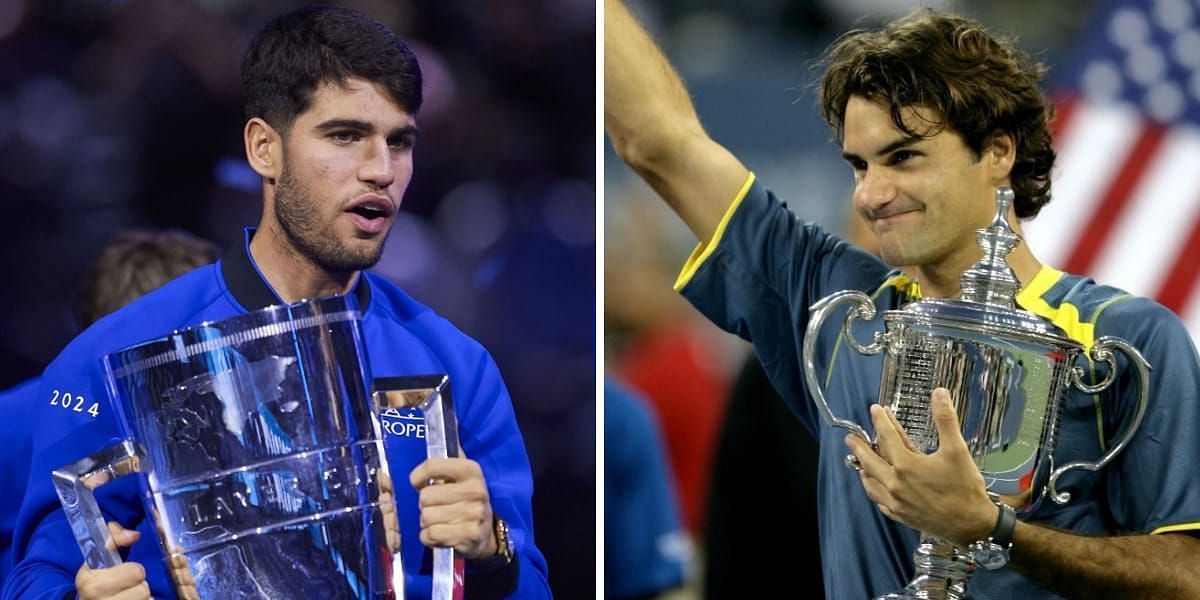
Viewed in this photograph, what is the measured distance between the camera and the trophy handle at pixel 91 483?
1.98 metres

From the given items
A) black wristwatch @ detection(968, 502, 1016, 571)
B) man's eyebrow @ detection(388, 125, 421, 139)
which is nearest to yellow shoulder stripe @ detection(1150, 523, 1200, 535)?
black wristwatch @ detection(968, 502, 1016, 571)

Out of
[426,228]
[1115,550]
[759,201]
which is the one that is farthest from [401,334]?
[1115,550]

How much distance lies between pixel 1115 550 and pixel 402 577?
0.91 m

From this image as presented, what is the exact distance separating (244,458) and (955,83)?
1.07 meters

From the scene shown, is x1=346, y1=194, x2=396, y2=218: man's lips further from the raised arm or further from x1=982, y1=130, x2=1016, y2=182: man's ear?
x1=982, y1=130, x2=1016, y2=182: man's ear

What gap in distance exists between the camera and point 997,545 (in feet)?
6.83

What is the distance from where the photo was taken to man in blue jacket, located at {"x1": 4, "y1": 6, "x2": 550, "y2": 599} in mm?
2189

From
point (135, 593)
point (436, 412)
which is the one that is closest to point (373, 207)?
point (436, 412)

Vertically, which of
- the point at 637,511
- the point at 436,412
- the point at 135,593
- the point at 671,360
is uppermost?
the point at 436,412

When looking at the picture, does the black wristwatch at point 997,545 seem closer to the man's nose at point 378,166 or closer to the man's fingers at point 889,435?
the man's fingers at point 889,435

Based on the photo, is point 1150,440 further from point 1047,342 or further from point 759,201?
point 759,201

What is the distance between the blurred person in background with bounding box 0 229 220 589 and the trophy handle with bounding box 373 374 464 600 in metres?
0.34

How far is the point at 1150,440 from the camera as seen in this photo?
2213 millimetres

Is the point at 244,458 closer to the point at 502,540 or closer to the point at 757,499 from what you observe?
the point at 502,540
